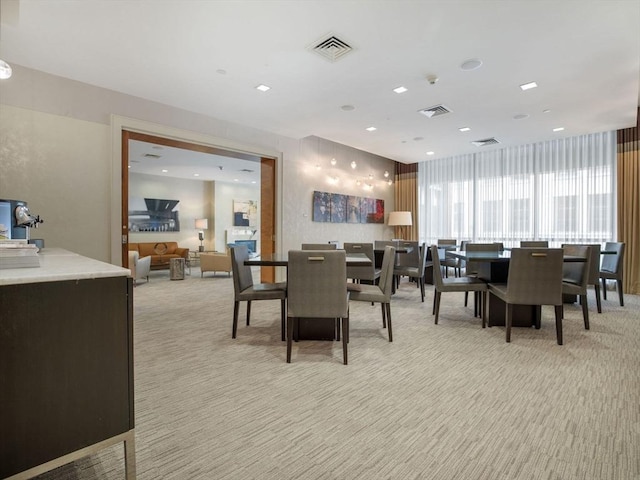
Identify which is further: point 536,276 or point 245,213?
point 245,213

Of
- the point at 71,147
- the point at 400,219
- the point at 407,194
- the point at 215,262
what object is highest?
the point at 407,194

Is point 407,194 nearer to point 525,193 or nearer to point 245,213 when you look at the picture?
point 525,193

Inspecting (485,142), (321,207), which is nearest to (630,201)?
(485,142)

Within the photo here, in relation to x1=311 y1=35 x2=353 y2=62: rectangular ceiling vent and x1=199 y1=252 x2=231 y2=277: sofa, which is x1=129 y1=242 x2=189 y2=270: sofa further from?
x1=311 y1=35 x2=353 y2=62: rectangular ceiling vent

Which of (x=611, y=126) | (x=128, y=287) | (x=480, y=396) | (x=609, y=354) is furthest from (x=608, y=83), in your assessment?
(x=128, y=287)

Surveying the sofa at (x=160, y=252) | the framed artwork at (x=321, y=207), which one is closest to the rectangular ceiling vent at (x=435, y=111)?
the framed artwork at (x=321, y=207)

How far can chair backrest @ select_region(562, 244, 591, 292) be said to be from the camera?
3.41 m

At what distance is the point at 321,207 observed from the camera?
708 cm

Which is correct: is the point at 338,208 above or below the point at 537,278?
above

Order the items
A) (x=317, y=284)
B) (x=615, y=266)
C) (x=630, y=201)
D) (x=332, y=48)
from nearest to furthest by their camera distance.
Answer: (x=317, y=284) → (x=332, y=48) → (x=615, y=266) → (x=630, y=201)

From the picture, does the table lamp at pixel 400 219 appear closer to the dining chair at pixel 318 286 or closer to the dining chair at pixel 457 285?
the dining chair at pixel 457 285

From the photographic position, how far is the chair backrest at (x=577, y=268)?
3408 millimetres

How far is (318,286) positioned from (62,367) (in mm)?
1643

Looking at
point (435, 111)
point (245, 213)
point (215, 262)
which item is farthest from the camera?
point (245, 213)
